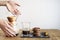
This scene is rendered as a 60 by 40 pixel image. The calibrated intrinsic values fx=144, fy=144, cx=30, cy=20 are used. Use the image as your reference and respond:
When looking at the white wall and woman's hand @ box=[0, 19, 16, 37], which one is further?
the white wall

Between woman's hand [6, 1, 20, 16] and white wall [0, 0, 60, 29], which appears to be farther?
white wall [0, 0, 60, 29]

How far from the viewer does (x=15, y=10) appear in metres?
1.91

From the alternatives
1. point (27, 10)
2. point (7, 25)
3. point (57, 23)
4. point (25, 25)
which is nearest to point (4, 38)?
point (7, 25)

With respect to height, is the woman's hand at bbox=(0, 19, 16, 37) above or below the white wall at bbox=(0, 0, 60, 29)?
below

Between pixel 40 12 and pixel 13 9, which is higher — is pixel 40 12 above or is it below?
above

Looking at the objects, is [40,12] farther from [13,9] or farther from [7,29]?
[7,29]

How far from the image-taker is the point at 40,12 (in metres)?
3.52

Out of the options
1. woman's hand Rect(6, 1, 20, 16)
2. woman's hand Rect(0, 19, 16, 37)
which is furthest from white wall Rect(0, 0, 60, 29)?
woman's hand Rect(0, 19, 16, 37)

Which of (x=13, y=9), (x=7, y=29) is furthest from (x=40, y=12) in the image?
(x=7, y=29)

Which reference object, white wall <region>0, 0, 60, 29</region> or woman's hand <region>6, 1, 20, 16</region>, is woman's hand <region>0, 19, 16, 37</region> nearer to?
woman's hand <region>6, 1, 20, 16</region>

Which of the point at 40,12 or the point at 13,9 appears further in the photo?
the point at 40,12

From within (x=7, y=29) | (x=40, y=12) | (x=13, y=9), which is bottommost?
(x=7, y=29)

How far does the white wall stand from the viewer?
3.49 meters

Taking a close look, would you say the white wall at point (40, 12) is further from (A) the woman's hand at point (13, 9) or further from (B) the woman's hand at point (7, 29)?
(B) the woman's hand at point (7, 29)
